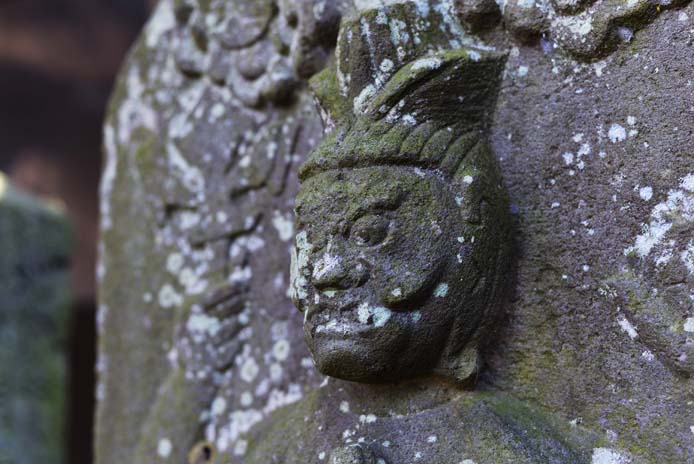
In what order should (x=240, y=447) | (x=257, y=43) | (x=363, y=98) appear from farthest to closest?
1. (x=257, y=43)
2. (x=240, y=447)
3. (x=363, y=98)

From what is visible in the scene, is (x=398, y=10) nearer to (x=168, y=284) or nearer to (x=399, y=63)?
(x=399, y=63)

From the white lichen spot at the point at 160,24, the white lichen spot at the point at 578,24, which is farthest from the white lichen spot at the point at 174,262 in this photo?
the white lichen spot at the point at 578,24

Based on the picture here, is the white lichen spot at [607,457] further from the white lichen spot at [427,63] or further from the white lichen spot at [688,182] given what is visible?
the white lichen spot at [427,63]

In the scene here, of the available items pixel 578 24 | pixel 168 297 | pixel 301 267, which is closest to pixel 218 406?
pixel 168 297

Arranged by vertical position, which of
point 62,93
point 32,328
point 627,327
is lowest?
point 32,328

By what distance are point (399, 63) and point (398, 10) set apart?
2.6 inches

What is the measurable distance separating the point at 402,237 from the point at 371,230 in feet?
0.11

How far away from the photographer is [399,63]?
39.9 inches

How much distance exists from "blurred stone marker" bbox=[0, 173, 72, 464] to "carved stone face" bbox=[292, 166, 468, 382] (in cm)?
168

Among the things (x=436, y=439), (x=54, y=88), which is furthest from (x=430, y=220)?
(x=54, y=88)

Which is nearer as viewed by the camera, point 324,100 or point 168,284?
point 324,100

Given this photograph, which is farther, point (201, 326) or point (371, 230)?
point (201, 326)

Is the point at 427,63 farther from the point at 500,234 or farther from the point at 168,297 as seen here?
the point at 168,297

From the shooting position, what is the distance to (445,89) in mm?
1000
